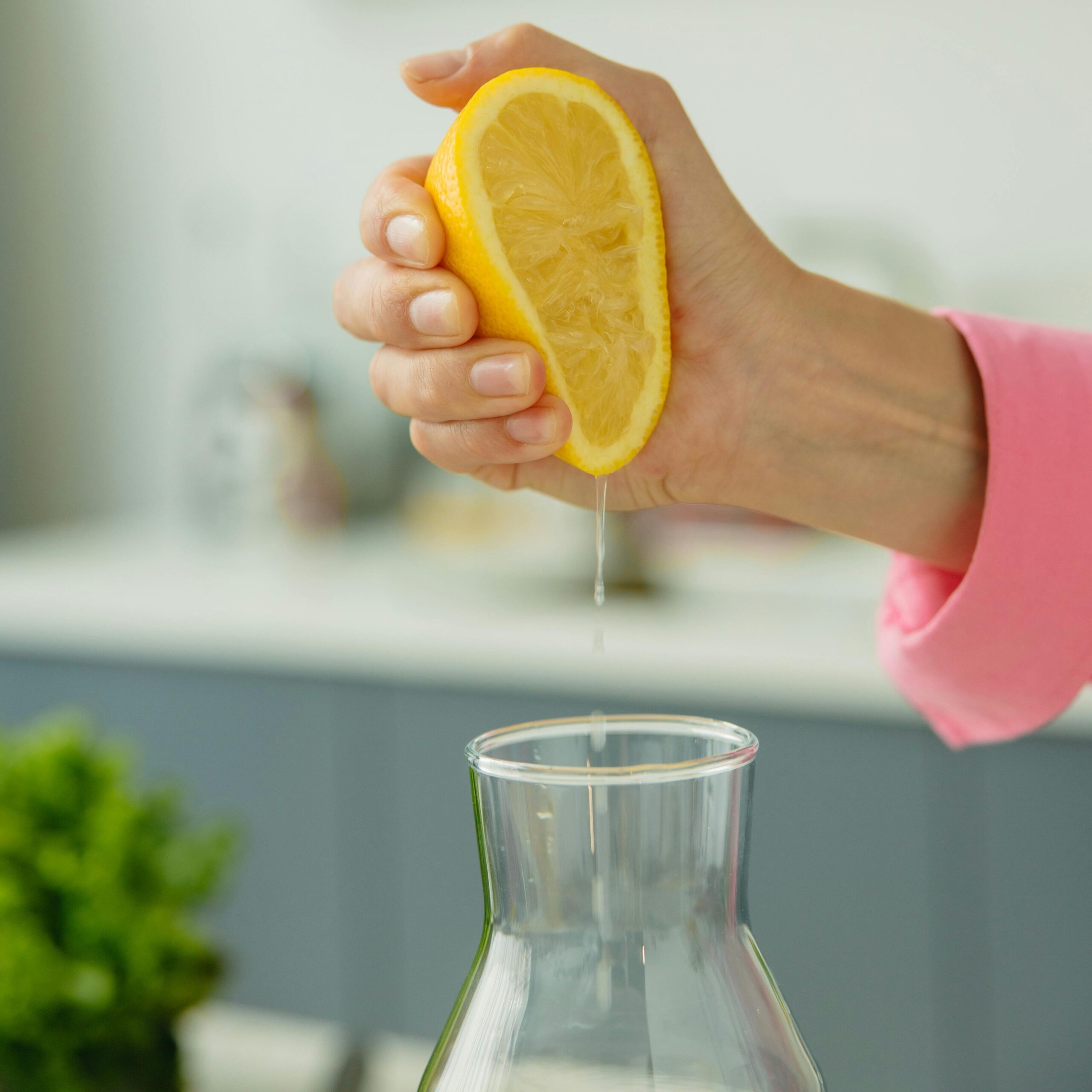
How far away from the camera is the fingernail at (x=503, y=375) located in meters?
0.51

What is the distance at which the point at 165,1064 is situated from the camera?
24.3 inches

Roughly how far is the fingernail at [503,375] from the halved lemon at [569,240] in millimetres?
10

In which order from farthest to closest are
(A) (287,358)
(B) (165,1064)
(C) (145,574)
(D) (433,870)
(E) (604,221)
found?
(A) (287,358) < (C) (145,574) < (D) (433,870) < (B) (165,1064) < (E) (604,221)

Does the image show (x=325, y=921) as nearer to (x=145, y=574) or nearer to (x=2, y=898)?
(x=145, y=574)

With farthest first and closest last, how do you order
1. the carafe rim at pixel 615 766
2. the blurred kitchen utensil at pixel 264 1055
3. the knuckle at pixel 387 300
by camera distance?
the blurred kitchen utensil at pixel 264 1055
the knuckle at pixel 387 300
the carafe rim at pixel 615 766

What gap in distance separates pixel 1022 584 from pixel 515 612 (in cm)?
97

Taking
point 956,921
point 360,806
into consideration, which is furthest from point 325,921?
point 956,921

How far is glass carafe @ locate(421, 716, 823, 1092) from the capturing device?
325 mm

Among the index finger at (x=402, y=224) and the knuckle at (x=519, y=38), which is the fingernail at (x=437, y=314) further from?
the knuckle at (x=519, y=38)

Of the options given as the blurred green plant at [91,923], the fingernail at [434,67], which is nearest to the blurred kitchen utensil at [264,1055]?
→ the blurred green plant at [91,923]

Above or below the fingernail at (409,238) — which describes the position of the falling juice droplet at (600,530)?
below

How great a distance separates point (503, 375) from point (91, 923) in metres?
0.33

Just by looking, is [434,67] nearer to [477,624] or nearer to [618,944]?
[618,944]

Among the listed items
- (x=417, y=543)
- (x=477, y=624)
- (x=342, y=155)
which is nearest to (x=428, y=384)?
(x=477, y=624)
